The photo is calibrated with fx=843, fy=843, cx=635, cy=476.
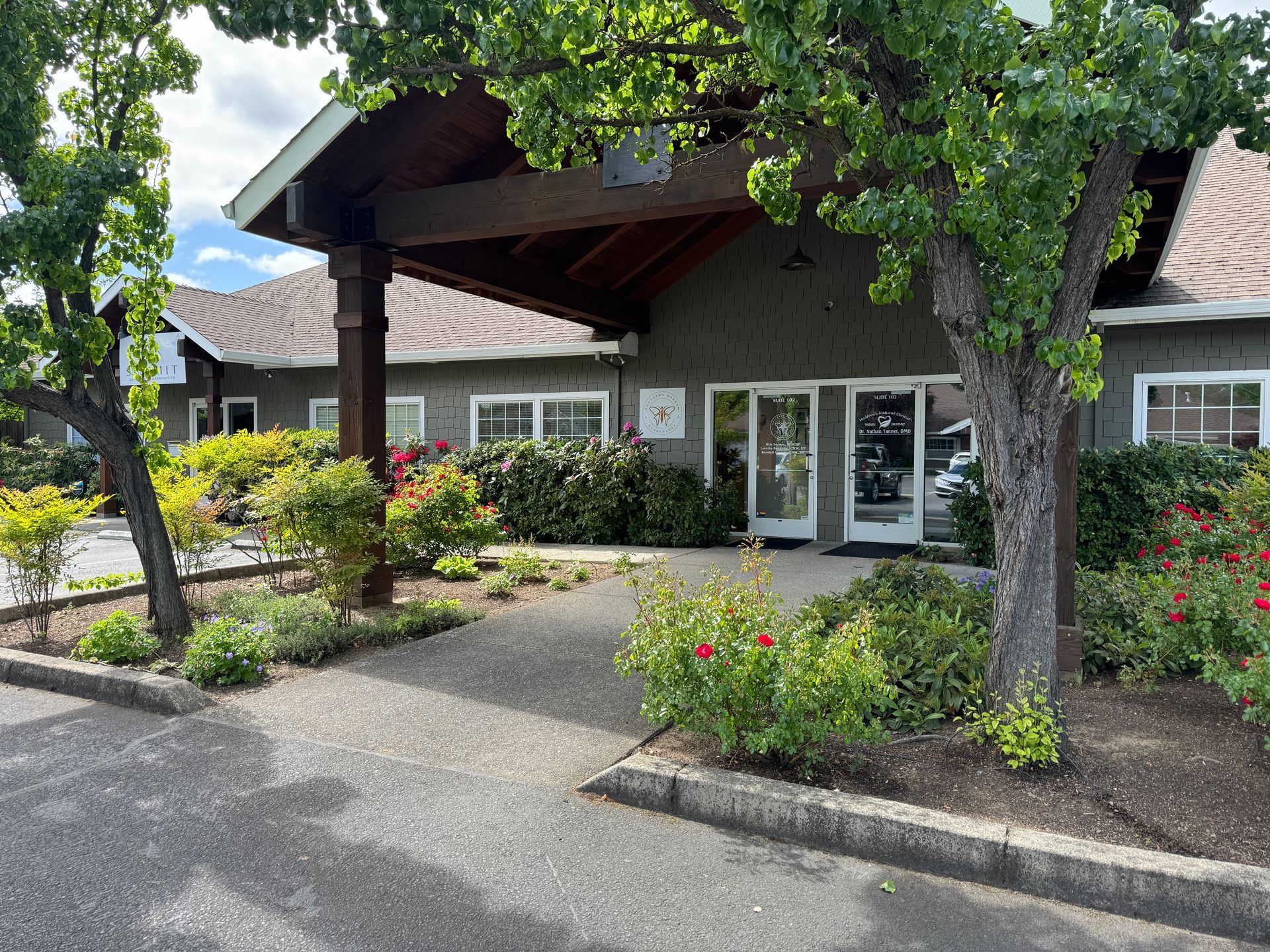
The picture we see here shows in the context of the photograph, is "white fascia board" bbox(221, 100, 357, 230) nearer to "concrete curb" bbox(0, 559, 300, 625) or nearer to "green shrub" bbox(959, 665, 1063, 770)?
"concrete curb" bbox(0, 559, 300, 625)

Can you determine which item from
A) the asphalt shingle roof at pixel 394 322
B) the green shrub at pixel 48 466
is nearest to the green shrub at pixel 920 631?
the asphalt shingle roof at pixel 394 322

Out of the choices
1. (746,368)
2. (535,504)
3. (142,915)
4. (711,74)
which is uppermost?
(711,74)

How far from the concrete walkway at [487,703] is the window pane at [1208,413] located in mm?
6761

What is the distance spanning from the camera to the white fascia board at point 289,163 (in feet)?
20.2

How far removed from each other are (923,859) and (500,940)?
1504 millimetres

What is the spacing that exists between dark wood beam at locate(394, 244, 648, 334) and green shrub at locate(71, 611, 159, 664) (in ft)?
11.7

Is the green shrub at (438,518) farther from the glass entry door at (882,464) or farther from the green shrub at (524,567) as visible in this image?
the glass entry door at (882,464)

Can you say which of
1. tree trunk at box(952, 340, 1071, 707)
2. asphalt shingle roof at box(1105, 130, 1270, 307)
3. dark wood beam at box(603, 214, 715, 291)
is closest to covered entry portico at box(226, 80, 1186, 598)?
dark wood beam at box(603, 214, 715, 291)

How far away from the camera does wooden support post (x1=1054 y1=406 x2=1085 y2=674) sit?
482 cm

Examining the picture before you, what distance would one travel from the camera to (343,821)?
336 cm

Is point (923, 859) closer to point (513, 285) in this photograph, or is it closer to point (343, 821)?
point (343, 821)


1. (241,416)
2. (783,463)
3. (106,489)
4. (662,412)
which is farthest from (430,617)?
(106,489)

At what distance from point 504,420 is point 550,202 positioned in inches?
306

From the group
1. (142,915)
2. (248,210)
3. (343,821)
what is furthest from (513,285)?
(142,915)
